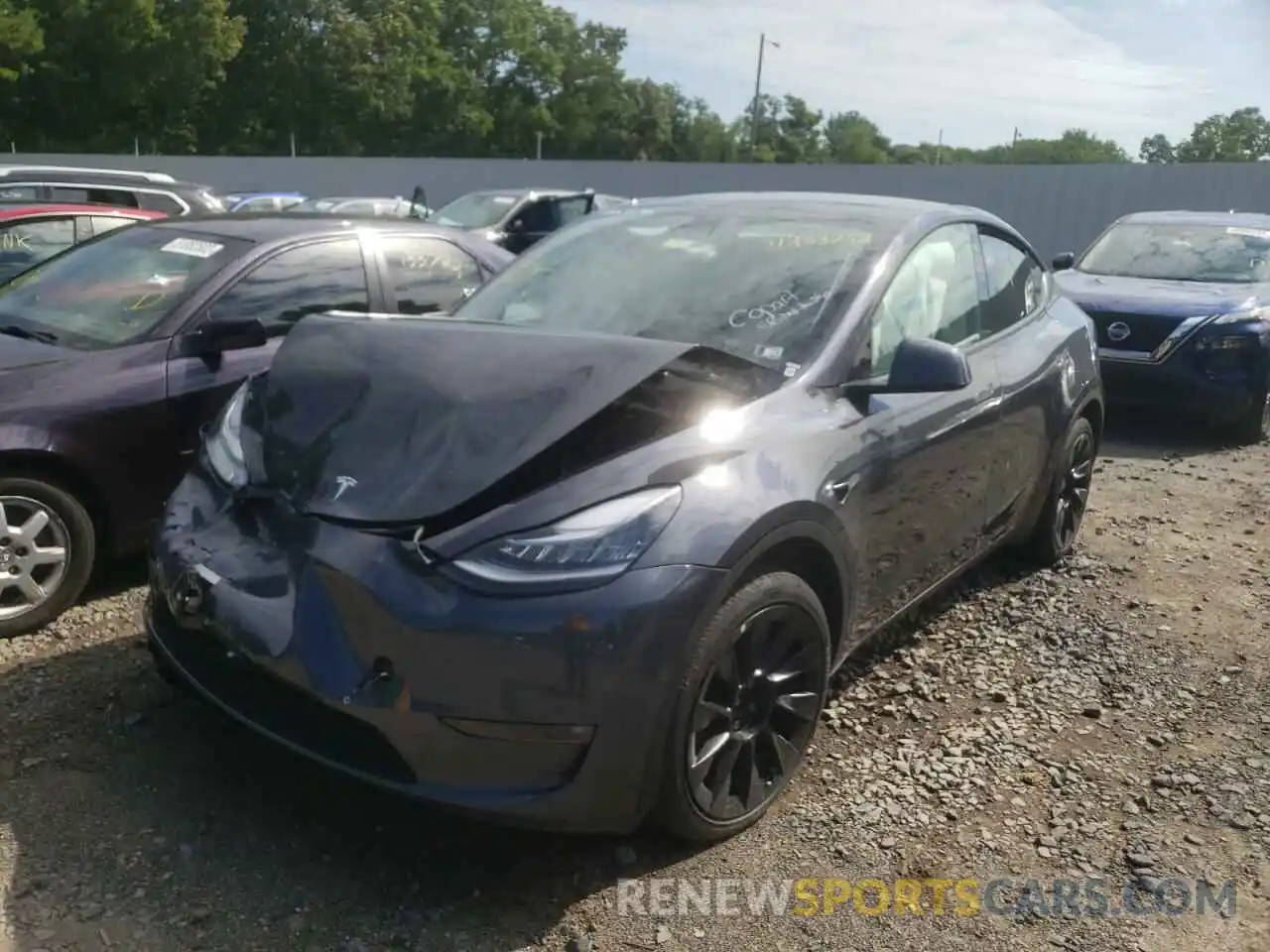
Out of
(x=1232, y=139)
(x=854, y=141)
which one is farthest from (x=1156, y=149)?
(x=854, y=141)

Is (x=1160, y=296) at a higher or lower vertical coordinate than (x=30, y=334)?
higher

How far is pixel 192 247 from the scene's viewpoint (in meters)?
4.73

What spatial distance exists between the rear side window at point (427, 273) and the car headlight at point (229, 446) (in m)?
1.74

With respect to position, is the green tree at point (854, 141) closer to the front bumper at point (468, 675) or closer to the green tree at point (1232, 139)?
the green tree at point (1232, 139)

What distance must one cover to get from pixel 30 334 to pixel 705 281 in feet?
8.75

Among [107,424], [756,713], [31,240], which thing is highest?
[31,240]

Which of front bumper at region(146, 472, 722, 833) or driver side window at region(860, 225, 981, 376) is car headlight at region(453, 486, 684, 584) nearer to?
front bumper at region(146, 472, 722, 833)

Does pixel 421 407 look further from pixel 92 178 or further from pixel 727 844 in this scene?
pixel 92 178

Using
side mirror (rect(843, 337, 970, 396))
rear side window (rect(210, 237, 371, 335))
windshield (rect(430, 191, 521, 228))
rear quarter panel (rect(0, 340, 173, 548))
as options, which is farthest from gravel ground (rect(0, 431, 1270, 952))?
windshield (rect(430, 191, 521, 228))

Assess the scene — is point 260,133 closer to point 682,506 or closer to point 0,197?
point 0,197

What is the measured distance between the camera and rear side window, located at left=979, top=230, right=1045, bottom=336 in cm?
430

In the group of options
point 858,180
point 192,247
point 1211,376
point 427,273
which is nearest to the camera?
point 192,247

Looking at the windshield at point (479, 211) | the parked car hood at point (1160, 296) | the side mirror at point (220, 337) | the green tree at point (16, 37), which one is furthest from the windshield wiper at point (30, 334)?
the green tree at point (16, 37)

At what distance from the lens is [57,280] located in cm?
475
